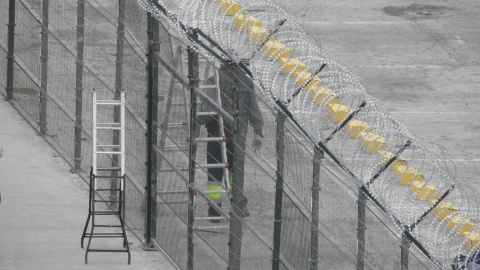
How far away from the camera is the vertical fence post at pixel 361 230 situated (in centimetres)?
901

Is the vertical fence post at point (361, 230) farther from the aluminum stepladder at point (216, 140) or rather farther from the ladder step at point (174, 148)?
the ladder step at point (174, 148)

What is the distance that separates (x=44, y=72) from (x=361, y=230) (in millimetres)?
5895

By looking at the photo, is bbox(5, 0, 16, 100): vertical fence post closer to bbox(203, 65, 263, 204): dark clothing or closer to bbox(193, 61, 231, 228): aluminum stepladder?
bbox(203, 65, 263, 204): dark clothing

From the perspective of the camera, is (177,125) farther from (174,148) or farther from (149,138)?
(149,138)

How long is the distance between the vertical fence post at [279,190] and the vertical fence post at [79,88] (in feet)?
12.9

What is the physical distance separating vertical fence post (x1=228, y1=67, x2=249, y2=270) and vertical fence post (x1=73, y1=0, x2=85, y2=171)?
3676 mm

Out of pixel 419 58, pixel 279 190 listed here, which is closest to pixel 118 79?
pixel 279 190

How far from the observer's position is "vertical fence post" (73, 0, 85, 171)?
42.4 ft

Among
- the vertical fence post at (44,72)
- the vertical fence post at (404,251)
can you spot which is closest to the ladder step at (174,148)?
the vertical fence post at (404,251)

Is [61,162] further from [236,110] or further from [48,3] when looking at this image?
[236,110]

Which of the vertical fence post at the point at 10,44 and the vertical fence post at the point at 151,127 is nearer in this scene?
the vertical fence post at the point at 151,127

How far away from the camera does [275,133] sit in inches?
378

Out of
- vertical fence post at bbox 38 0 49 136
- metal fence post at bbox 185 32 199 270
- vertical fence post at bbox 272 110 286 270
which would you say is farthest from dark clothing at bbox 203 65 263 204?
vertical fence post at bbox 38 0 49 136

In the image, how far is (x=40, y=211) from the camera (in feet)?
39.4
